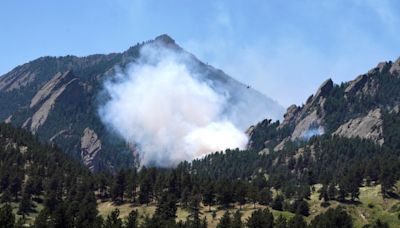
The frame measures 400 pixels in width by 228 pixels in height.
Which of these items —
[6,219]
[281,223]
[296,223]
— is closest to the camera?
[6,219]

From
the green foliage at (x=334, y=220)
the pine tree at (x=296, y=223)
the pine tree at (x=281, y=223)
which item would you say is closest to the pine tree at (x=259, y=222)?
the pine tree at (x=281, y=223)

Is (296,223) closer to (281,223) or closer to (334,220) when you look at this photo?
(281,223)

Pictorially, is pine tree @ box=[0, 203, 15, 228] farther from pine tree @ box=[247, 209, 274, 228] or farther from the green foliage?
the green foliage

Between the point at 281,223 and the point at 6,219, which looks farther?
the point at 281,223

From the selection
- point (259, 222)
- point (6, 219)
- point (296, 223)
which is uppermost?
point (259, 222)

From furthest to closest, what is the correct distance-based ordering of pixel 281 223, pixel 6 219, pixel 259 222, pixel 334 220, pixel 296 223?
pixel 334 220 < pixel 259 222 < pixel 296 223 < pixel 281 223 < pixel 6 219

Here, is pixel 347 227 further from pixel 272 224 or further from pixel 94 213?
pixel 94 213

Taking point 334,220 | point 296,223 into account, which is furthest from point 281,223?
point 334,220

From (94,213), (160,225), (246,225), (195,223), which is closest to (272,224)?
(246,225)

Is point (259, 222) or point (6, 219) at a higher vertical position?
point (259, 222)

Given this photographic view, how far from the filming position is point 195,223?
18612 cm

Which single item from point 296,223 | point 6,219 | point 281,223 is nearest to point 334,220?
point 296,223

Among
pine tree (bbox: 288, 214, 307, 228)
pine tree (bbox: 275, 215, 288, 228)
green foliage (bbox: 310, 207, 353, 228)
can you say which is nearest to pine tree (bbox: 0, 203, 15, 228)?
pine tree (bbox: 275, 215, 288, 228)

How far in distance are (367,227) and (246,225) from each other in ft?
140
